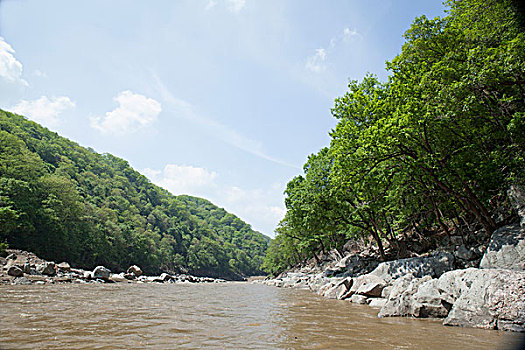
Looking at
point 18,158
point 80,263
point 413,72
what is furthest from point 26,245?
point 413,72

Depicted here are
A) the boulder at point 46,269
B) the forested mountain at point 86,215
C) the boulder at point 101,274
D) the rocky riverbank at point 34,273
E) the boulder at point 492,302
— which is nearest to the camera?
the boulder at point 492,302

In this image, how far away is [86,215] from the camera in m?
52.0

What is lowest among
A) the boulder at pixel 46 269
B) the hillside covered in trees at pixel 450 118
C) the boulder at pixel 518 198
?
the boulder at pixel 46 269

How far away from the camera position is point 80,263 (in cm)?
4553

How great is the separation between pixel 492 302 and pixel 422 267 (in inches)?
240

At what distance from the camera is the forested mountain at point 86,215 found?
38.8 m

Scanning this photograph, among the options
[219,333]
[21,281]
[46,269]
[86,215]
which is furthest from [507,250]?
[86,215]

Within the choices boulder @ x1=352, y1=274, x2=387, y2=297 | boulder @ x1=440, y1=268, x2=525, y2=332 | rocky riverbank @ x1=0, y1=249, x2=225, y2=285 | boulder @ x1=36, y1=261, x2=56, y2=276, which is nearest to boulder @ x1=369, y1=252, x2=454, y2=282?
boulder @ x1=352, y1=274, x2=387, y2=297

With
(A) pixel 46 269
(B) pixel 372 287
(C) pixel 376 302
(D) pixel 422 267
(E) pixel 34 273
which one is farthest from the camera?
(A) pixel 46 269

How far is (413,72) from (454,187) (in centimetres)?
576

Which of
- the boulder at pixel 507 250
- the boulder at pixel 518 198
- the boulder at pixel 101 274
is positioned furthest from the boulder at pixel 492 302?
the boulder at pixel 101 274

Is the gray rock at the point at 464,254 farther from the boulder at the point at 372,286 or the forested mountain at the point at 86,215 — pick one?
the forested mountain at the point at 86,215

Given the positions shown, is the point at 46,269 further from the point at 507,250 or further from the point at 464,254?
the point at 507,250

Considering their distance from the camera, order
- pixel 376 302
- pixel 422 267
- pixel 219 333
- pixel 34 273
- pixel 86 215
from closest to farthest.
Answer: pixel 219 333, pixel 376 302, pixel 422 267, pixel 34 273, pixel 86 215
